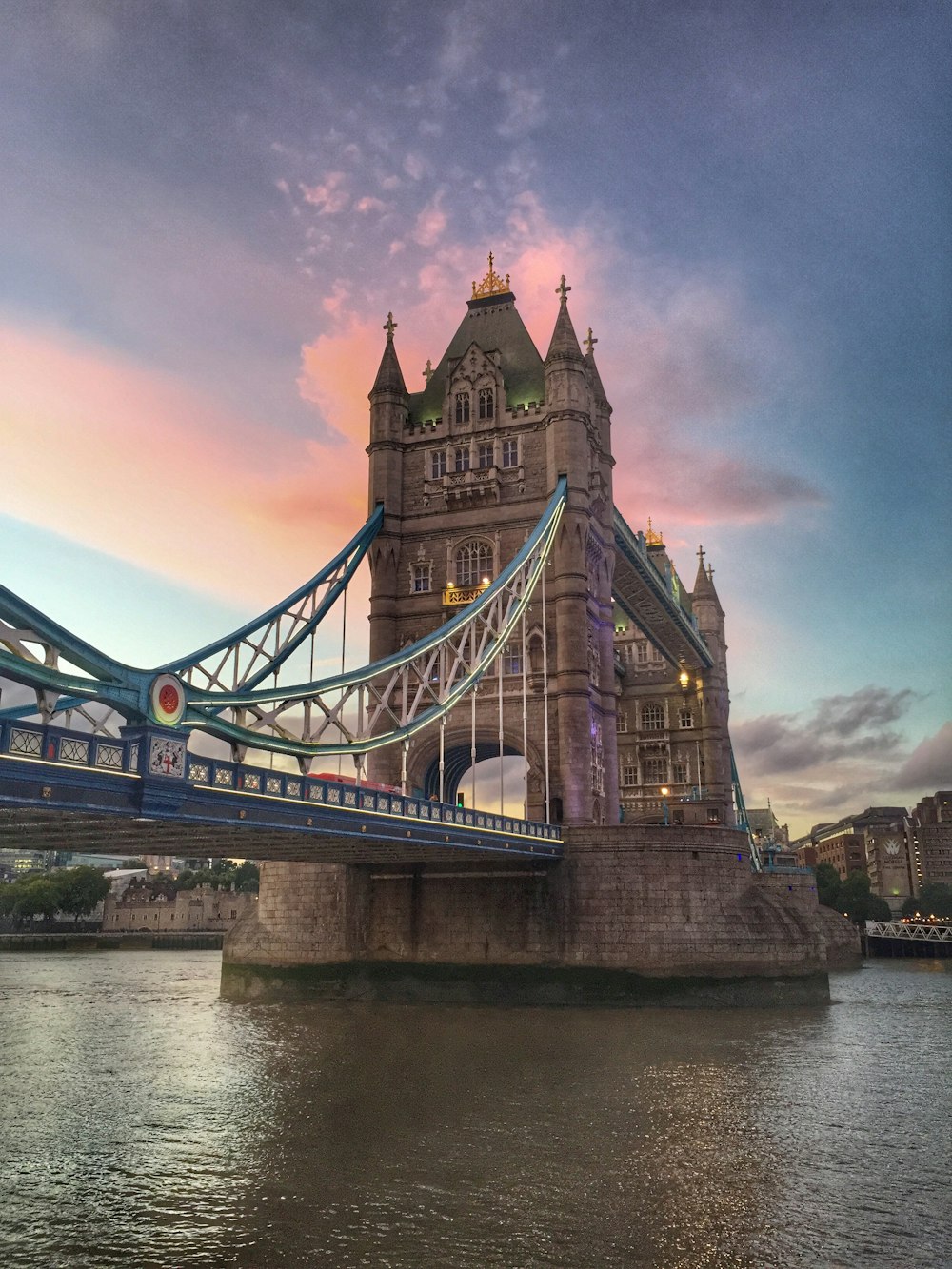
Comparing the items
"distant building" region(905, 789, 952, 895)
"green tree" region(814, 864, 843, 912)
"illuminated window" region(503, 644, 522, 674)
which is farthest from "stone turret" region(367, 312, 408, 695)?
"distant building" region(905, 789, 952, 895)

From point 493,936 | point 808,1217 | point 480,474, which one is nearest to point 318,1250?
point 808,1217

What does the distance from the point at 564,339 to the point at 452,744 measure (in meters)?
19.7

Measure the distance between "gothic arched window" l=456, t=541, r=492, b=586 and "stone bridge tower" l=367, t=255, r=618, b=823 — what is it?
0.06 meters

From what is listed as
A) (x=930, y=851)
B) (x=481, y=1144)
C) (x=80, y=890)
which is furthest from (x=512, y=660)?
(x=930, y=851)

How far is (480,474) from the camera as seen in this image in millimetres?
46969

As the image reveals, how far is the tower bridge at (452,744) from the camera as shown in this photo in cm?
1903

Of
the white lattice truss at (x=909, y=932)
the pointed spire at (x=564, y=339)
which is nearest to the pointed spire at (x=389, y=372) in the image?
the pointed spire at (x=564, y=339)

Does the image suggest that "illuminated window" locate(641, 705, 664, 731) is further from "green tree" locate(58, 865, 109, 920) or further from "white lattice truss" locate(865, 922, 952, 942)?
"green tree" locate(58, 865, 109, 920)

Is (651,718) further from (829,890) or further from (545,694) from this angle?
(545,694)

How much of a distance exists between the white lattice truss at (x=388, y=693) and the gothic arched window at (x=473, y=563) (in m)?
1.97

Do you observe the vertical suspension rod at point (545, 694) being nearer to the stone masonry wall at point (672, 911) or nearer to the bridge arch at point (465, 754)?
the bridge arch at point (465, 754)

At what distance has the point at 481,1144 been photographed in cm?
1716

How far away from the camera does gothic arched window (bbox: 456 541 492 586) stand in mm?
46344

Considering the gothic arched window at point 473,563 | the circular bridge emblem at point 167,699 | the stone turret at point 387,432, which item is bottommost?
the circular bridge emblem at point 167,699
